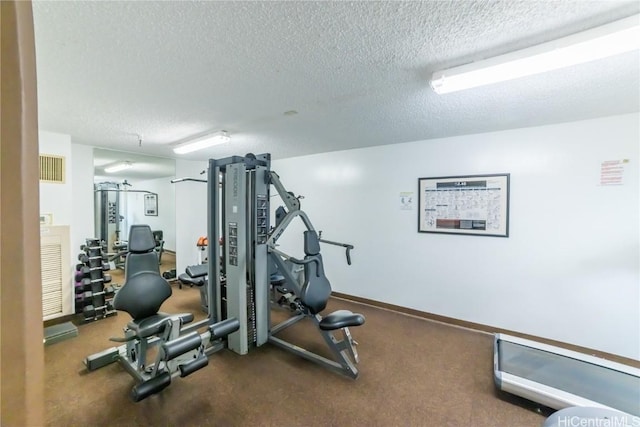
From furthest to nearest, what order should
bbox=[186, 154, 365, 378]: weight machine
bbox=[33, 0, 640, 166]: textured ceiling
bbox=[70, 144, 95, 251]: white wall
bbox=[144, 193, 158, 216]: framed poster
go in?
1. bbox=[144, 193, 158, 216]: framed poster
2. bbox=[70, 144, 95, 251]: white wall
3. bbox=[186, 154, 365, 378]: weight machine
4. bbox=[33, 0, 640, 166]: textured ceiling

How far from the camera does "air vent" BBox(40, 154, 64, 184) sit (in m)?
3.27

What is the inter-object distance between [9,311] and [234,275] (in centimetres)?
264

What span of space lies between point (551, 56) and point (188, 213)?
18.1 ft

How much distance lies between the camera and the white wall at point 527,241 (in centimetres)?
265

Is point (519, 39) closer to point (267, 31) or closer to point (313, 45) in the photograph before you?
point (313, 45)

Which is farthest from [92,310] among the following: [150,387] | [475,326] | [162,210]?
[475,326]

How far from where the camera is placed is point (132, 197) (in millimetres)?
5574

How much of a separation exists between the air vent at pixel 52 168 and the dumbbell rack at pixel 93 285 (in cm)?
86

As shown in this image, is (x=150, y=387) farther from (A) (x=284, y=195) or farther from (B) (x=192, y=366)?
(A) (x=284, y=195)

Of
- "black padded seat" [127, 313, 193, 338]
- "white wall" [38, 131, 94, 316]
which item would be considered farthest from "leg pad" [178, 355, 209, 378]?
"white wall" [38, 131, 94, 316]

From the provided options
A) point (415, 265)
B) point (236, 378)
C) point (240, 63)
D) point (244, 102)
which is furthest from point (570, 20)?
point (236, 378)

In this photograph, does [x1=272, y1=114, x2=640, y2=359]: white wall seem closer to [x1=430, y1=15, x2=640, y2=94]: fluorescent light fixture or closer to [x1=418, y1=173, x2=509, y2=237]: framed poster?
[x1=418, y1=173, x2=509, y2=237]: framed poster

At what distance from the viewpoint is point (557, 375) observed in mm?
2277

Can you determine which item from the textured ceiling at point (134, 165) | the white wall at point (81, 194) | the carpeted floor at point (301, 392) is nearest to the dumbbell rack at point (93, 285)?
the white wall at point (81, 194)
